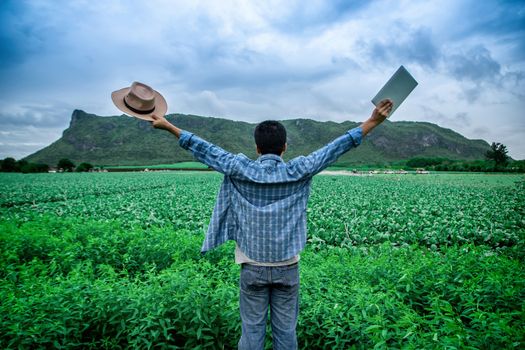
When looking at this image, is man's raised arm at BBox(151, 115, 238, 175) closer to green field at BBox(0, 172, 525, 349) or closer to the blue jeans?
the blue jeans

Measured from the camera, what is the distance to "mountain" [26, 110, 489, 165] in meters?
136

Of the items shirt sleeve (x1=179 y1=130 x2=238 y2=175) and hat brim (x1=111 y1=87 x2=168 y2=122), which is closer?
shirt sleeve (x1=179 y1=130 x2=238 y2=175)

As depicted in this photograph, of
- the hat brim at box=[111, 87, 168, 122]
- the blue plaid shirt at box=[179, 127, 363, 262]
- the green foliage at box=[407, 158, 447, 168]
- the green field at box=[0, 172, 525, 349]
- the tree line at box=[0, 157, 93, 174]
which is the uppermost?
the green foliage at box=[407, 158, 447, 168]

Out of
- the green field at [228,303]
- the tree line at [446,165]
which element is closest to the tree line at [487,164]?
the tree line at [446,165]

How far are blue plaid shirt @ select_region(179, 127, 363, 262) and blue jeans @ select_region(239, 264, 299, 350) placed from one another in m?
0.16

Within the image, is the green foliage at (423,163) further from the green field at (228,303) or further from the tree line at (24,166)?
the green field at (228,303)

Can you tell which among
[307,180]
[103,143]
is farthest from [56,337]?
[103,143]

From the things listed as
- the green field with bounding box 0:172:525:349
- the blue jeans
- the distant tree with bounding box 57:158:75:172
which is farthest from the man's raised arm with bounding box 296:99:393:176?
the distant tree with bounding box 57:158:75:172

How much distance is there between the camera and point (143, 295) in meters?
3.45

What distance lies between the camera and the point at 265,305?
2.35 m

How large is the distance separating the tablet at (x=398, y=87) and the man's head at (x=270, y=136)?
2.44 feet

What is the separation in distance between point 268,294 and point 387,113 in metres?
1.60

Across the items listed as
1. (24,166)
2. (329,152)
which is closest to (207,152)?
(329,152)

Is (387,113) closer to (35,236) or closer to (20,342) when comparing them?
(20,342)
